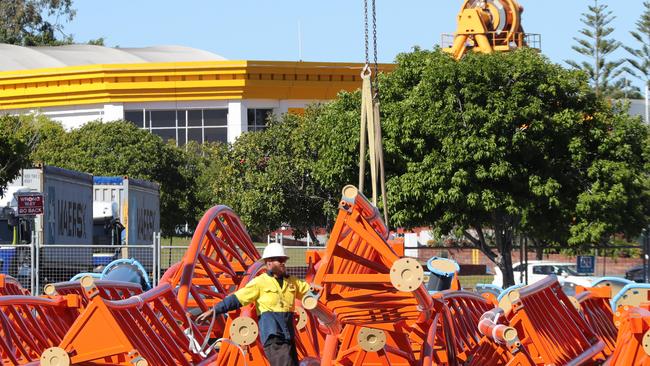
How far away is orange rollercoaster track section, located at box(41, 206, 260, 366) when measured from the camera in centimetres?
1208

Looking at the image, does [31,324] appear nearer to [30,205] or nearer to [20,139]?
[30,205]

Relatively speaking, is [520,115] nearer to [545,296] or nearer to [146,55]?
[545,296]

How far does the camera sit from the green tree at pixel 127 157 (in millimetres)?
59938

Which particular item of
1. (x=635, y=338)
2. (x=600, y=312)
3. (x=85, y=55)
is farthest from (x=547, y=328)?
(x=85, y=55)

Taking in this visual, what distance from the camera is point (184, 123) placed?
72312 millimetres

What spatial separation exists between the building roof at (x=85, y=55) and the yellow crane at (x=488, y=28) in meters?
34.0

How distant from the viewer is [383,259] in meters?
14.0

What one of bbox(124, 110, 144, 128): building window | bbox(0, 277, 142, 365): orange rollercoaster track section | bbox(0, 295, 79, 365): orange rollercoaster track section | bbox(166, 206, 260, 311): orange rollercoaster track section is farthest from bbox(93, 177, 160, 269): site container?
bbox(124, 110, 144, 128): building window

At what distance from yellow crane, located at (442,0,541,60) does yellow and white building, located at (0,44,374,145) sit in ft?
57.0

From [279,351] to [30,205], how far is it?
19.4 metres

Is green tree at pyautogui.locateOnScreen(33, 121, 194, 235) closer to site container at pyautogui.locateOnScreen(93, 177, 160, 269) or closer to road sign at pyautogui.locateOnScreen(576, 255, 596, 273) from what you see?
site container at pyautogui.locateOnScreen(93, 177, 160, 269)

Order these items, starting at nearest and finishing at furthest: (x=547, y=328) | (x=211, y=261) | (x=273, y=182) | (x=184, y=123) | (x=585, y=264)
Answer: (x=547, y=328), (x=211, y=261), (x=585, y=264), (x=273, y=182), (x=184, y=123)

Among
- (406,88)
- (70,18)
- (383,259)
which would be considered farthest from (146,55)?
(383,259)

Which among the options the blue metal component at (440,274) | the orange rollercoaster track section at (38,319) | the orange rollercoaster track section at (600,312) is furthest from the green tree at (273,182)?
the orange rollercoaster track section at (38,319)
